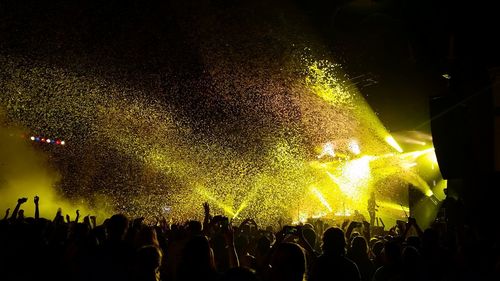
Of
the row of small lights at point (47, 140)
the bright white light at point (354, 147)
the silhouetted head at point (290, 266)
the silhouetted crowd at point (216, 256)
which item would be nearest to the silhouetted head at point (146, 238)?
the silhouetted crowd at point (216, 256)

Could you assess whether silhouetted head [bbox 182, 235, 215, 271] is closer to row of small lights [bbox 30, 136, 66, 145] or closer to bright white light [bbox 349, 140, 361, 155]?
bright white light [bbox 349, 140, 361, 155]

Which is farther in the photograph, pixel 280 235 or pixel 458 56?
pixel 458 56

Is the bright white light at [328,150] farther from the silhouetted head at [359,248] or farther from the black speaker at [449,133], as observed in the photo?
the silhouetted head at [359,248]

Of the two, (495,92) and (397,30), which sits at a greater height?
(397,30)

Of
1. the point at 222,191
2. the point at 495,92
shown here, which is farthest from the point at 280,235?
the point at 222,191

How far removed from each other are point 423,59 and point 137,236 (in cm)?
597

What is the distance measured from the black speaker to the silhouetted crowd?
2218 mm

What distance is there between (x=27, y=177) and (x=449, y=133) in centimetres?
2002

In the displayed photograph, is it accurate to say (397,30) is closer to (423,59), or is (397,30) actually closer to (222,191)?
(423,59)

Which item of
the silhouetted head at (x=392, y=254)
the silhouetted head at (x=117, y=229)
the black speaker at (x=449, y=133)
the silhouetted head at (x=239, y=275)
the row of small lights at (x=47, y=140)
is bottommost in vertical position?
the silhouetted head at (x=239, y=275)

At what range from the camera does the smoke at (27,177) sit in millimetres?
19281

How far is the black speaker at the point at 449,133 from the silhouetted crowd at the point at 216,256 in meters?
2.22

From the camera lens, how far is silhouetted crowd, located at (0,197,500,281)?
9.00 feet

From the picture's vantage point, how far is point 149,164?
92.0 feet
